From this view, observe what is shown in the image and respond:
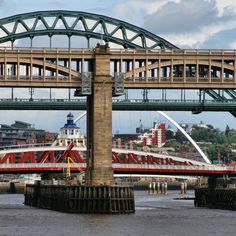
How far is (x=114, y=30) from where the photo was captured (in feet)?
576

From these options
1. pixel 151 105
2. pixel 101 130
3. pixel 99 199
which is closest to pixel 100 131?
pixel 101 130

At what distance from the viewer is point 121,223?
129 m

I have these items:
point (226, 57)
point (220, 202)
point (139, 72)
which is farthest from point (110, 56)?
point (220, 202)

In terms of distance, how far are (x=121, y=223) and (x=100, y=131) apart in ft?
81.5

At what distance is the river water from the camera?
389ft

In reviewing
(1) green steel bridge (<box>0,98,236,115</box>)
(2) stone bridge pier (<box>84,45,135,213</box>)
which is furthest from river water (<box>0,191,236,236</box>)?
(1) green steel bridge (<box>0,98,236,115</box>)

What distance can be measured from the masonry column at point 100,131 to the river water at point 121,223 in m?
6.21

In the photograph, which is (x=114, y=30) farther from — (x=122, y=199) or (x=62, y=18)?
(x=122, y=199)

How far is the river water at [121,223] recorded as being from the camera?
4673 inches

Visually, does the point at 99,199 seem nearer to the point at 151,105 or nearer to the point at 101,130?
the point at 101,130

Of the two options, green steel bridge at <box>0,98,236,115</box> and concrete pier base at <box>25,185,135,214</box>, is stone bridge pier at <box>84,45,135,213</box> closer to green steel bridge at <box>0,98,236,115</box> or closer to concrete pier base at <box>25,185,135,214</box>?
concrete pier base at <box>25,185,135,214</box>

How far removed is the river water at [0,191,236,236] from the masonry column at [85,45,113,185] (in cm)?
621

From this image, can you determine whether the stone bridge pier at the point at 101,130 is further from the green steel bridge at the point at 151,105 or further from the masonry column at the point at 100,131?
the green steel bridge at the point at 151,105

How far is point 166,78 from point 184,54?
378 centimetres
